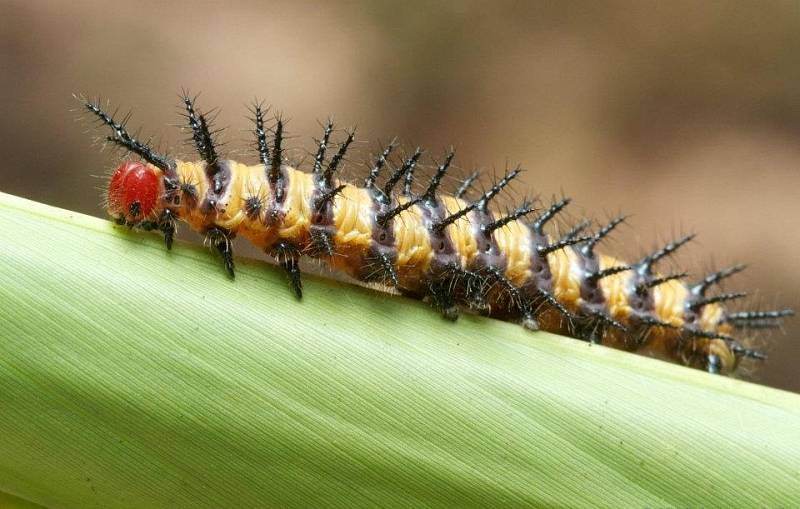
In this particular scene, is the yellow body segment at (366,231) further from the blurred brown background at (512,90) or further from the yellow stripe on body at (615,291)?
the blurred brown background at (512,90)

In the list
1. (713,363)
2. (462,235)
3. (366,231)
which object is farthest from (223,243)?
(713,363)

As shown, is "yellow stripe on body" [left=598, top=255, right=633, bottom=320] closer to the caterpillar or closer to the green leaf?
the caterpillar

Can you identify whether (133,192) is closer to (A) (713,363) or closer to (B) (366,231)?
(B) (366,231)

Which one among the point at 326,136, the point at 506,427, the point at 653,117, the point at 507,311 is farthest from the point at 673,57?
the point at 506,427

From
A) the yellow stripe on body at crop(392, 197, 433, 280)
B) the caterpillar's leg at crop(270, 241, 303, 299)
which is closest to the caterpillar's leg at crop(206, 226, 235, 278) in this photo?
the caterpillar's leg at crop(270, 241, 303, 299)

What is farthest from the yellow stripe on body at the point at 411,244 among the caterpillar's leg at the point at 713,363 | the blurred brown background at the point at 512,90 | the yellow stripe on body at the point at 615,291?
the blurred brown background at the point at 512,90

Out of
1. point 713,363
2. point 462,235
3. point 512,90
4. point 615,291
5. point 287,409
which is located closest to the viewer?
point 287,409

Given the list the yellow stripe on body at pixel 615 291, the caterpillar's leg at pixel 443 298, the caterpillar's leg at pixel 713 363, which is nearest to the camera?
the caterpillar's leg at pixel 443 298
